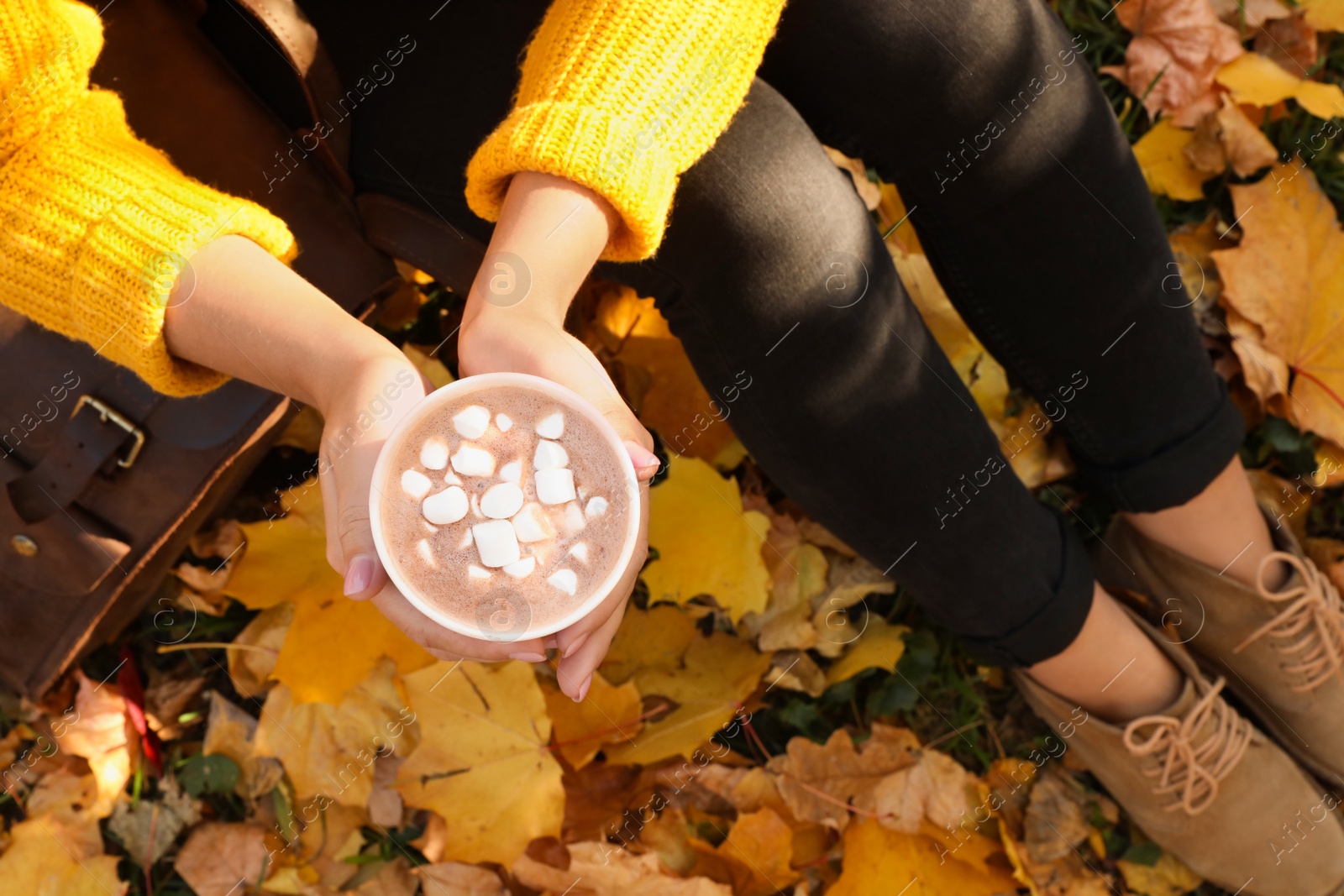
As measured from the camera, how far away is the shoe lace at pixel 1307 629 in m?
1.55

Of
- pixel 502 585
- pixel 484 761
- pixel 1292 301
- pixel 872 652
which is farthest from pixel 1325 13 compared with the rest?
pixel 484 761

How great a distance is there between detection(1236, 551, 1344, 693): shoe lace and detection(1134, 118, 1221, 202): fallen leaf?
789 mm

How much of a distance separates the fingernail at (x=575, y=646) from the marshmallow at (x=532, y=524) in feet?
0.58

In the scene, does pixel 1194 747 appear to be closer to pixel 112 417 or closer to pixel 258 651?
pixel 258 651

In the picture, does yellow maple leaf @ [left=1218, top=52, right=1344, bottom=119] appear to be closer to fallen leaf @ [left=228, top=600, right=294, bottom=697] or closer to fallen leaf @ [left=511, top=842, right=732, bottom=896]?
fallen leaf @ [left=511, top=842, right=732, bottom=896]

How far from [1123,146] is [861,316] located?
1.71 feet

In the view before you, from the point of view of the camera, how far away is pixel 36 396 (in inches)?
50.6

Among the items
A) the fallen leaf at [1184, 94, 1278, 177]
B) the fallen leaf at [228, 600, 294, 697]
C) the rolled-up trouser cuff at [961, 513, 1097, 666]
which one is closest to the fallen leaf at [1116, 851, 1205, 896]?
the rolled-up trouser cuff at [961, 513, 1097, 666]

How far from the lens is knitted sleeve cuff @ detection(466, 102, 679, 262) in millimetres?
972

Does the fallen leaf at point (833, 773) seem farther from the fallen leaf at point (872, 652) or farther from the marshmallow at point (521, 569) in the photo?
the marshmallow at point (521, 569)

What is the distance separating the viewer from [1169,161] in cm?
189

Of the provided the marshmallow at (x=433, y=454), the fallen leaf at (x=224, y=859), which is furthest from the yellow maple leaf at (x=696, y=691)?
the marshmallow at (x=433, y=454)

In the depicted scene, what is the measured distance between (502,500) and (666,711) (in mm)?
901

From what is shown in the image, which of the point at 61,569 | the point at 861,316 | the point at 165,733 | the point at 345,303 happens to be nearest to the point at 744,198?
the point at 861,316
